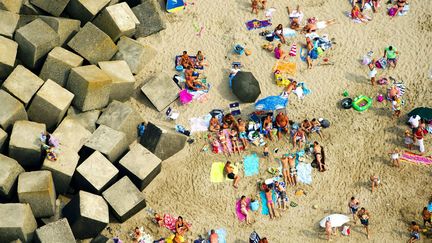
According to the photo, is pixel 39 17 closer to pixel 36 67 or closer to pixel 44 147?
pixel 36 67

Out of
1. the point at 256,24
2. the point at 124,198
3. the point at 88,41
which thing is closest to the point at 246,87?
the point at 256,24

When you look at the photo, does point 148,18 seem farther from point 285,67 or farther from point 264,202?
point 264,202

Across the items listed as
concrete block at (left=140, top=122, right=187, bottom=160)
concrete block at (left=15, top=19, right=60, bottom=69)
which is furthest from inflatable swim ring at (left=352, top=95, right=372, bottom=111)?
concrete block at (left=15, top=19, right=60, bottom=69)

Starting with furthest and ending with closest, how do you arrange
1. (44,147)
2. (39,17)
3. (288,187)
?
1. (39,17)
2. (288,187)
3. (44,147)

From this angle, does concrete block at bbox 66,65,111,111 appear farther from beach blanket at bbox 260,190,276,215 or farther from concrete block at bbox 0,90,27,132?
beach blanket at bbox 260,190,276,215

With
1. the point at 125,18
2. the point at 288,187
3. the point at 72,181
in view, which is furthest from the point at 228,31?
the point at 72,181

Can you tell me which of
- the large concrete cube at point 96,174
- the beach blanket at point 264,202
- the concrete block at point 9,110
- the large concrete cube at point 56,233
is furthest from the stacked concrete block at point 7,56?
the beach blanket at point 264,202
